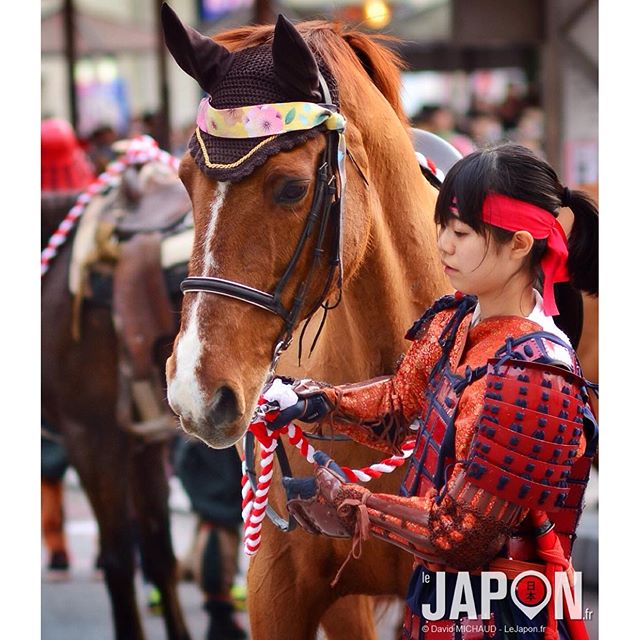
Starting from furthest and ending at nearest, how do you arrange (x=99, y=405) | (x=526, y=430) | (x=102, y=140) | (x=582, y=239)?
(x=102, y=140) → (x=99, y=405) → (x=582, y=239) → (x=526, y=430)

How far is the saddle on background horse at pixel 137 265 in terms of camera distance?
4.07m

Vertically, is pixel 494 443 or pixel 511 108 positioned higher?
pixel 511 108

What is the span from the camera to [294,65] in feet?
6.45

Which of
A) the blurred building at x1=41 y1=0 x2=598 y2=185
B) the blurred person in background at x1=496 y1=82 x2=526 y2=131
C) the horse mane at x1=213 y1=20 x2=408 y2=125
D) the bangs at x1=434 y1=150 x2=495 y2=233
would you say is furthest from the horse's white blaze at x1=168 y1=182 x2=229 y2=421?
the blurred person in background at x1=496 y1=82 x2=526 y2=131

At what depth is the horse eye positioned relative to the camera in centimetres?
195

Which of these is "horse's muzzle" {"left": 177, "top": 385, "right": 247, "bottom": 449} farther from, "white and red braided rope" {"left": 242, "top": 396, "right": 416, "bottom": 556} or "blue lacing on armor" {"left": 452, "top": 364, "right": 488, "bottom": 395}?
"blue lacing on armor" {"left": 452, "top": 364, "right": 488, "bottom": 395}

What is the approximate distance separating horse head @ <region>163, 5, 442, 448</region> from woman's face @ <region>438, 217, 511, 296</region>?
0.25m

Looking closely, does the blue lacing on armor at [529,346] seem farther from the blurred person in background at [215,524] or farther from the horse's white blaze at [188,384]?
the blurred person in background at [215,524]

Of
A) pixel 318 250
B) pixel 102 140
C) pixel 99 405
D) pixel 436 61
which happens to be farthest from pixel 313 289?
pixel 102 140

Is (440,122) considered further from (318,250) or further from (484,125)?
(318,250)

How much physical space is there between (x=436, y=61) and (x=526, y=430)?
4.35 metres
